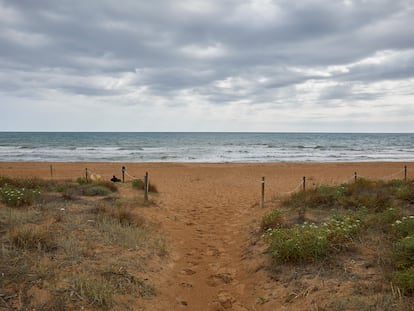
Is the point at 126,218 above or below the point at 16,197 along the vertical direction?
below

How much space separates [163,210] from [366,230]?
6.02m

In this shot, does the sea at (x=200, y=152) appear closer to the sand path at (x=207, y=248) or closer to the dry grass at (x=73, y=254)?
the sand path at (x=207, y=248)

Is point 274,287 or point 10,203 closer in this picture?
point 274,287

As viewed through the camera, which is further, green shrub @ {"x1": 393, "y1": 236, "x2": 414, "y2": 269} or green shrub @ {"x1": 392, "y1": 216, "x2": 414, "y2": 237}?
green shrub @ {"x1": 392, "y1": 216, "x2": 414, "y2": 237}

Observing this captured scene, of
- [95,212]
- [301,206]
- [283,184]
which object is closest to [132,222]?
[95,212]

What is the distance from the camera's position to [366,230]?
6.36 metres

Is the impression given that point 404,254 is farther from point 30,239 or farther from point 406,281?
point 30,239

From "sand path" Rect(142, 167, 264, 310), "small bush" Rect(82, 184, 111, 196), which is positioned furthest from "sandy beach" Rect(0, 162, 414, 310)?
"small bush" Rect(82, 184, 111, 196)

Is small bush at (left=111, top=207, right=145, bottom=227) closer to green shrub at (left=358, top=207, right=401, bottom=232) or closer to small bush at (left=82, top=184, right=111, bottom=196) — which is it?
small bush at (left=82, top=184, right=111, bottom=196)

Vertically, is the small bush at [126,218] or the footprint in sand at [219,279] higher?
the small bush at [126,218]

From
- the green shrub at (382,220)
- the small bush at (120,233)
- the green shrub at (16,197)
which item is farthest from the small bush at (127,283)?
the green shrub at (16,197)

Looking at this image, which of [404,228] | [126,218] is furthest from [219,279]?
[404,228]

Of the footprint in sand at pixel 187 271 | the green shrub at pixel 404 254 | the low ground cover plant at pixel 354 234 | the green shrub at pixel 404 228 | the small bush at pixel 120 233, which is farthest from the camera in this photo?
the small bush at pixel 120 233

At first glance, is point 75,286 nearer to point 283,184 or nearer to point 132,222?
point 132,222
